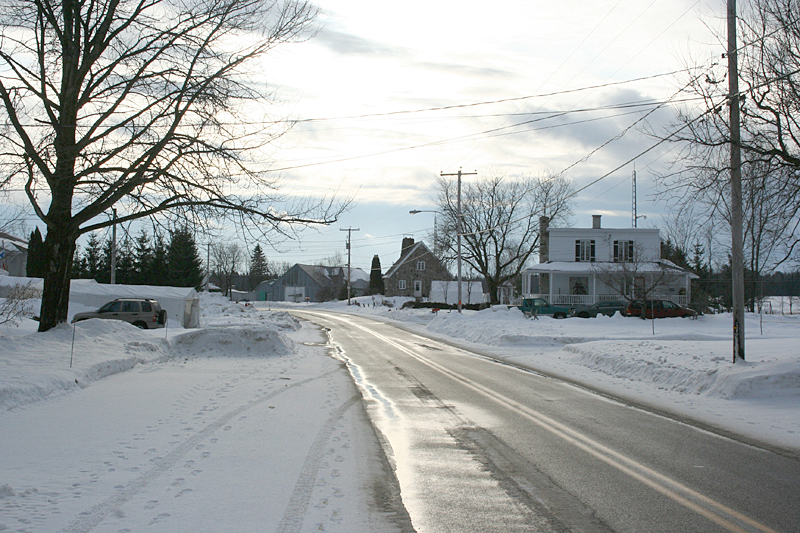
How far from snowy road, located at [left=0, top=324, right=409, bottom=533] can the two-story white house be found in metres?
35.8

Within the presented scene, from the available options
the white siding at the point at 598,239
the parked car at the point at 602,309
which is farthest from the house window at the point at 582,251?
the parked car at the point at 602,309

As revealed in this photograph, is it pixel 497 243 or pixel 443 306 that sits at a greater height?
pixel 497 243

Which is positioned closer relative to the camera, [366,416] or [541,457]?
[541,457]

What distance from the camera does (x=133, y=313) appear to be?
28.7 m

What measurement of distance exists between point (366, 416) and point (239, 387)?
3.88 metres

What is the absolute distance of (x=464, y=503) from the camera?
222 inches

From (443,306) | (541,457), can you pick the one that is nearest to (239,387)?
(541,457)

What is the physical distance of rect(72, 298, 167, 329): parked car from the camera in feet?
93.3

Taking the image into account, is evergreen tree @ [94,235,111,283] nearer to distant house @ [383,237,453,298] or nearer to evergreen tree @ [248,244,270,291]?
distant house @ [383,237,453,298]

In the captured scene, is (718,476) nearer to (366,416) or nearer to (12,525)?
(366,416)

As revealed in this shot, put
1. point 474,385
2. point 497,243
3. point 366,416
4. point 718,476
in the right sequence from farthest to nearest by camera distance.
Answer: point 497,243 < point 474,385 < point 366,416 < point 718,476

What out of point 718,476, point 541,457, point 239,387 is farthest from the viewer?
point 239,387

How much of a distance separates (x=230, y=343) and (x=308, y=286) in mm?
85061

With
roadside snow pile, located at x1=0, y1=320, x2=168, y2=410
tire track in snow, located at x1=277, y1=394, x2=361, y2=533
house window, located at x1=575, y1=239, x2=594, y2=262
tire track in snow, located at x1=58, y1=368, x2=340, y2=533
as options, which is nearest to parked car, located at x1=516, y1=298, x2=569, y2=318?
house window, located at x1=575, y1=239, x2=594, y2=262
